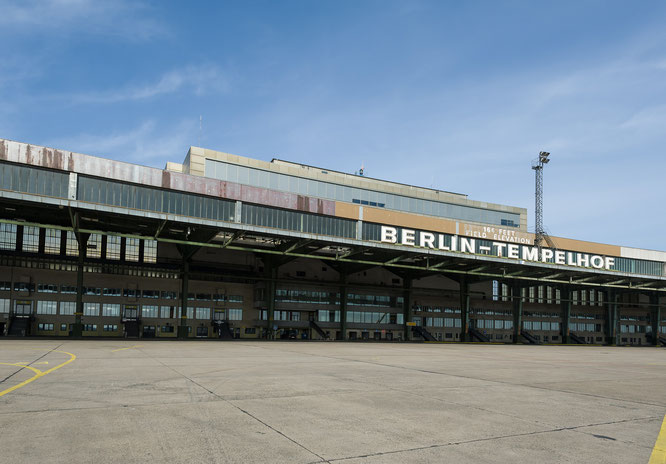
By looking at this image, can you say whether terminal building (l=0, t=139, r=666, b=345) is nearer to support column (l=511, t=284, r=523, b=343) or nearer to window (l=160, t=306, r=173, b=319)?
window (l=160, t=306, r=173, b=319)

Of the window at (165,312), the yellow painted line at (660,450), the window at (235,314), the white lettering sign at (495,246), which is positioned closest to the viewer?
the yellow painted line at (660,450)

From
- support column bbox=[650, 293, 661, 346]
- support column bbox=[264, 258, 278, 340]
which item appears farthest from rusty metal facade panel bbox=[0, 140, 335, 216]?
support column bbox=[650, 293, 661, 346]

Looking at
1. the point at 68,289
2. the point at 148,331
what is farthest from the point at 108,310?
the point at 148,331

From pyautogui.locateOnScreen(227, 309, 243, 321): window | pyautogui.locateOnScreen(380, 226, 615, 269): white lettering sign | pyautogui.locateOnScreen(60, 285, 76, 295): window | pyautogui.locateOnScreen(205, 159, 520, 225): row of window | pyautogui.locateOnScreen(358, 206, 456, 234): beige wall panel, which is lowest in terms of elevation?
pyautogui.locateOnScreen(227, 309, 243, 321): window

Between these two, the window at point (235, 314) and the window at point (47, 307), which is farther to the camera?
the window at point (235, 314)

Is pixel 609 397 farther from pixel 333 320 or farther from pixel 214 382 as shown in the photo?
pixel 333 320

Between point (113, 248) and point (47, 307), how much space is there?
1090cm

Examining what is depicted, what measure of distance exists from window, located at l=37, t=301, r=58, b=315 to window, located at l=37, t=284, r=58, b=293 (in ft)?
4.70

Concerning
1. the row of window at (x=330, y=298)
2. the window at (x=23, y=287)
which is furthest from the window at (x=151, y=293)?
the row of window at (x=330, y=298)

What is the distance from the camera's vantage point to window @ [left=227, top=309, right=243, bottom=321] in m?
74.0

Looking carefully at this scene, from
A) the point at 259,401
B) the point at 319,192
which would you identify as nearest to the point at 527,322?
the point at 319,192

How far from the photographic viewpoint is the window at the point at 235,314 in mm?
74000

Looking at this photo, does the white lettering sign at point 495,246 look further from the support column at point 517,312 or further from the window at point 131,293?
the window at point 131,293

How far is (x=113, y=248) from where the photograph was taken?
66.8 meters
